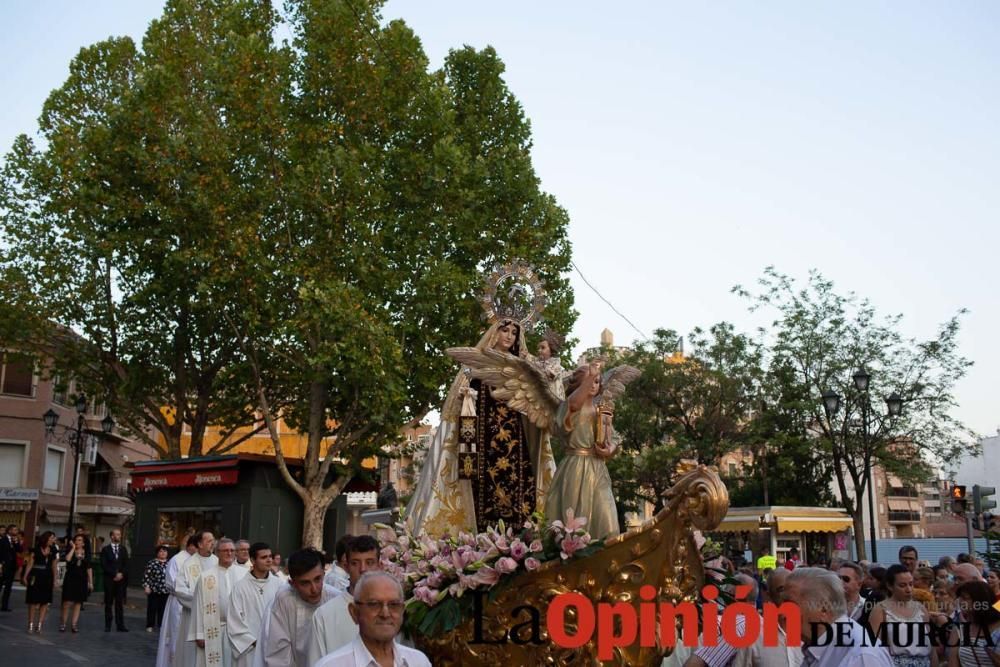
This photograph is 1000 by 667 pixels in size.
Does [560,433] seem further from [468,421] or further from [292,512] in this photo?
[292,512]

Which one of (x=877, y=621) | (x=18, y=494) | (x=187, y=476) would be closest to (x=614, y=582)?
(x=877, y=621)

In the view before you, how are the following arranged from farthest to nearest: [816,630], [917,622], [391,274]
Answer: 1. [391,274]
2. [917,622]
3. [816,630]

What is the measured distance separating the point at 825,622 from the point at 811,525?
26494 mm

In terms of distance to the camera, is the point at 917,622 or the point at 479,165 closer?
the point at 917,622

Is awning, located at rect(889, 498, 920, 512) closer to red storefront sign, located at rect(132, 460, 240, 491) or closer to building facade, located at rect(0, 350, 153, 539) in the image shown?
building facade, located at rect(0, 350, 153, 539)

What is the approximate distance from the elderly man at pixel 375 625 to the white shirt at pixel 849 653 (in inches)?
66.9

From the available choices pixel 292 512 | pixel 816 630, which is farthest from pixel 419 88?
pixel 816 630

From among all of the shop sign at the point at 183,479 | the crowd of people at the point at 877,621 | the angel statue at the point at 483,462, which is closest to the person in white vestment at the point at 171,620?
the angel statue at the point at 483,462

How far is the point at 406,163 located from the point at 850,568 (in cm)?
1693

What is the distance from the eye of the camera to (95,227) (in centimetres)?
2400

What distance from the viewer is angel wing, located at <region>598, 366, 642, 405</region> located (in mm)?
7895

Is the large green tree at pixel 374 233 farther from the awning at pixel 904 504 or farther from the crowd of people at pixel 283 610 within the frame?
the awning at pixel 904 504

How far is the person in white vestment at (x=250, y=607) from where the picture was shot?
777 cm

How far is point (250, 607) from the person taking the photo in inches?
307
